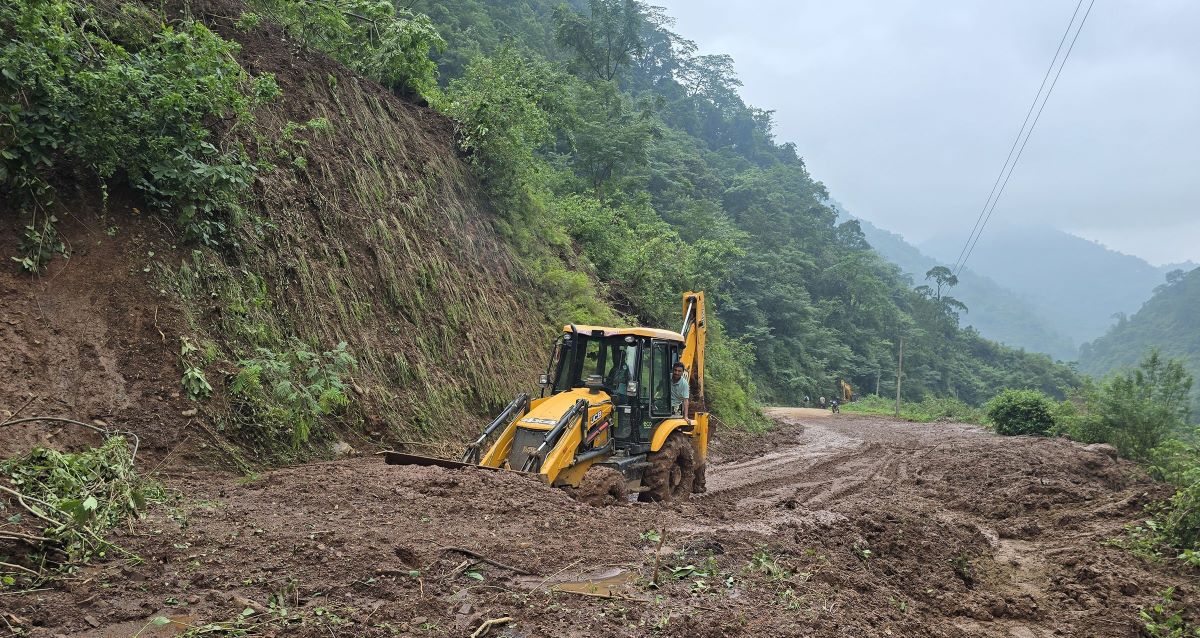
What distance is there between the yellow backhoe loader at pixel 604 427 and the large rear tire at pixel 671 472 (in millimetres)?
14

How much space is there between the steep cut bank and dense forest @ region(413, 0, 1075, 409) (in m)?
3.05

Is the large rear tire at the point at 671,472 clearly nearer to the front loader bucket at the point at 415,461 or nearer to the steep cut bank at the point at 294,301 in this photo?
the front loader bucket at the point at 415,461

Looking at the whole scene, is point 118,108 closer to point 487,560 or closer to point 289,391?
point 289,391

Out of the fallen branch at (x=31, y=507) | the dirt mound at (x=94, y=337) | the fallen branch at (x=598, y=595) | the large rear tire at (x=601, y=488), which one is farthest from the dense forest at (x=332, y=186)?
the fallen branch at (x=598, y=595)

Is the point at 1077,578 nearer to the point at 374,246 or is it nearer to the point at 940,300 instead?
the point at 374,246

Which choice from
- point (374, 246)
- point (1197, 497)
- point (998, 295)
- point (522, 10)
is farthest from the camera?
point (998, 295)

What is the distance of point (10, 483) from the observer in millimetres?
4871

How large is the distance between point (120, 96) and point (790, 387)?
4131 cm

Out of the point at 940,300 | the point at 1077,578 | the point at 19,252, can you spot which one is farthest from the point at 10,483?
the point at 940,300

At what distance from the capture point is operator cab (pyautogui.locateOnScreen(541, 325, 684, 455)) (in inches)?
368

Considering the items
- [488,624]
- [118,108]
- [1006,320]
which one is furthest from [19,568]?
[1006,320]

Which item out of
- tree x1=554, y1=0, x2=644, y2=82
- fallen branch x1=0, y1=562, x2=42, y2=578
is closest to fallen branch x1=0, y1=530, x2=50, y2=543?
fallen branch x1=0, y1=562, x2=42, y2=578

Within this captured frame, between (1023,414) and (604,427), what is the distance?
1807 cm

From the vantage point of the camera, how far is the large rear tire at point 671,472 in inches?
373
